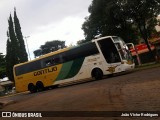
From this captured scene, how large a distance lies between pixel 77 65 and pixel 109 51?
11.1ft

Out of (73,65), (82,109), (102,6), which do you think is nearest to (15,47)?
(102,6)

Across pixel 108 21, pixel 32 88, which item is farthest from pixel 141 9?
pixel 32 88

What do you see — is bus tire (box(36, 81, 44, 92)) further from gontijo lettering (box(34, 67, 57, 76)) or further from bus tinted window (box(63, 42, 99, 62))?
bus tinted window (box(63, 42, 99, 62))

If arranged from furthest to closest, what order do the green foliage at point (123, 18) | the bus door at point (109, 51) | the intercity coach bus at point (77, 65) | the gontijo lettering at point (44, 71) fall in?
the green foliage at point (123, 18) < the gontijo lettering at point (44, 71) < the intercity coach bus at point (77, 65) < the bus door at point (109, 51)

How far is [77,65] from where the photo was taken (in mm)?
28000

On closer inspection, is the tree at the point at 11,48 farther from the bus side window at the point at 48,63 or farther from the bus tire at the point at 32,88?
the bus side window at the point at 48,63

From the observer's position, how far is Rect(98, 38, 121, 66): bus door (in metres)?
25.9

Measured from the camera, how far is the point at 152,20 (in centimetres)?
3894

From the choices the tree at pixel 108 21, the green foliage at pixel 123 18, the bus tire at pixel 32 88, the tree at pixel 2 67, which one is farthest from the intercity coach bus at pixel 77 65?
the tree at pixel 2 67

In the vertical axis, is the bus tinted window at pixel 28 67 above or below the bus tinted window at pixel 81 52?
below

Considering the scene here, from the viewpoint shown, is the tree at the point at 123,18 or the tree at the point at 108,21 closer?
the tree at the point at 123,18

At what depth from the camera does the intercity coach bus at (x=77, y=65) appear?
26.0 meters

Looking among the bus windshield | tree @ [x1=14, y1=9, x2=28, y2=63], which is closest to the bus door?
the bus windshield

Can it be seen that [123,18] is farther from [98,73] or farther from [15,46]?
[15,46]
